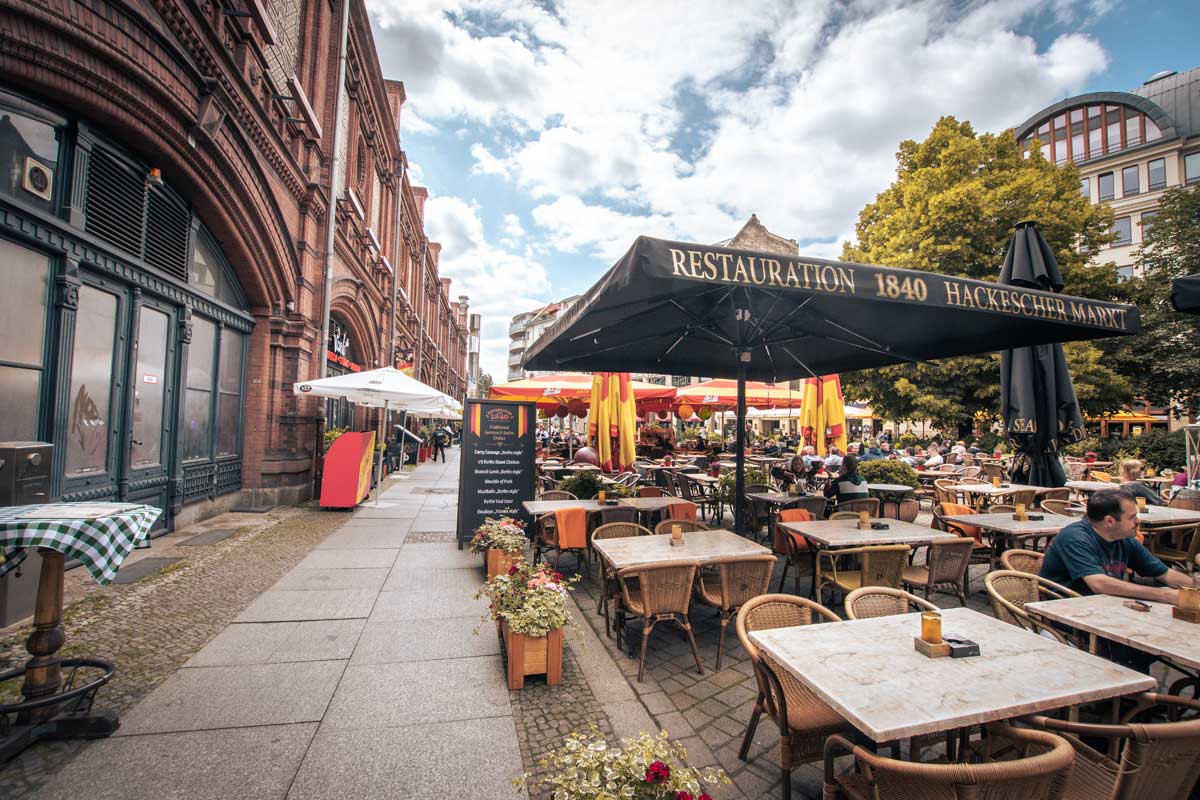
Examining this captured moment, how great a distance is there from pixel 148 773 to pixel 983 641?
4108 mm

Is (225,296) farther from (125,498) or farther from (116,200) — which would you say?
(125,498)

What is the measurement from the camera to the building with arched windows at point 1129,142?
30406 millimetres

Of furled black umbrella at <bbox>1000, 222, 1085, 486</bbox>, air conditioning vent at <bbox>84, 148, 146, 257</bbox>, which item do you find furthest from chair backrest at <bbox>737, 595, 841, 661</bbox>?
air conditioning vent at <bbox>84, 148, 146, 257</bbox>

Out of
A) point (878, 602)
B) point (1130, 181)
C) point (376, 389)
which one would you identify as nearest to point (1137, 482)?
point (878, 602)

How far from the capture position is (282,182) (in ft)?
31.0

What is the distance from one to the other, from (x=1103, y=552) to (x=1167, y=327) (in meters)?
21.7

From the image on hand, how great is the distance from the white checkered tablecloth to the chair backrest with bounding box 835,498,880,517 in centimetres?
642

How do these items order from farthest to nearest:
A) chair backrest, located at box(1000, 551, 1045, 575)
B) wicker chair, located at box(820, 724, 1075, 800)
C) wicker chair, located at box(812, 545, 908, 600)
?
1. wicker chair, located at box(812, 545, 908, 600)
2. chair backrest, located at box(1000, 551, 1045, 575)
3. wicker chair, located at box(820, 724, 1075, 800)

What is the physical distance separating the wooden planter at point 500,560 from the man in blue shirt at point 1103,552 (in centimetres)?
416

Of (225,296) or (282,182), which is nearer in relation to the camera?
(225,296)

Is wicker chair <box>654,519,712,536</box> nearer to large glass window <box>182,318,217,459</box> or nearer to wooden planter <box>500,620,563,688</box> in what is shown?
wooden planter <box>500,620,563,688</box>

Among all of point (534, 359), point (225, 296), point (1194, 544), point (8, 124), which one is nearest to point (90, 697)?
point (534, 359)

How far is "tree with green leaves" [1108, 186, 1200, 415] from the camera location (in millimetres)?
16938

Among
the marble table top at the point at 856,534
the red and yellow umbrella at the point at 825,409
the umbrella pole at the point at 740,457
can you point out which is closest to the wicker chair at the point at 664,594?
the marble table top at the point at 856,534
